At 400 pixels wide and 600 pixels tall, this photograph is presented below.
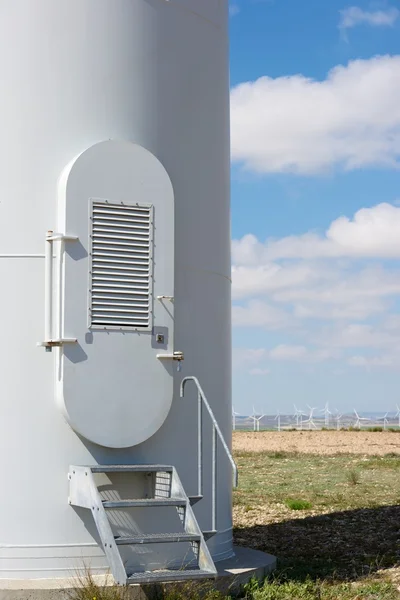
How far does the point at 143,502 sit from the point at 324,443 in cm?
3262

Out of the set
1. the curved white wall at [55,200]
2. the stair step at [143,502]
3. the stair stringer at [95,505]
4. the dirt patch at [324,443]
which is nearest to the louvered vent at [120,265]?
the curved white wall at [55,200]

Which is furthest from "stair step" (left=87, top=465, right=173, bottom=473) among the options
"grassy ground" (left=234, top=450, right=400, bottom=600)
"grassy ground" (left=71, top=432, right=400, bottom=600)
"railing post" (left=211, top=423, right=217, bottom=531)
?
"grassy ground" (left=234, top=450, right=400, bottom=600)

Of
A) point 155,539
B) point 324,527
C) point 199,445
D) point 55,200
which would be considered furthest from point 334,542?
point 55,200

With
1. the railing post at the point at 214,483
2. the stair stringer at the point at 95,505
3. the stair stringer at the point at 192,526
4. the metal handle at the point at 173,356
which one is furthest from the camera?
the metal handle at the point at 173,356

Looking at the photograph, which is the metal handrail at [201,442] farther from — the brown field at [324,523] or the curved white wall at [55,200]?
the brown field at [324,523]

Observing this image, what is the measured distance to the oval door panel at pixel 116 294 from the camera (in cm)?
884

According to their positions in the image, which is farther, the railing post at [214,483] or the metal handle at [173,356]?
the metal handle at [173,356]

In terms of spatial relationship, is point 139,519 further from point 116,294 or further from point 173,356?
point 116,294

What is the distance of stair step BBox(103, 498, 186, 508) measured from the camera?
27.4ft

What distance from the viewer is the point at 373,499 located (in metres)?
17.4

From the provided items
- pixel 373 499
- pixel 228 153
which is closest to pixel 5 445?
pixel 228 153

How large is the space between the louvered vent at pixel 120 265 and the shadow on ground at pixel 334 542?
3364 mm

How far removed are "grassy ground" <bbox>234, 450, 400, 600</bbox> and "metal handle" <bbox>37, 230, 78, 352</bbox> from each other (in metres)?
3.06

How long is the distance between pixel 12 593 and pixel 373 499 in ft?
33.8
